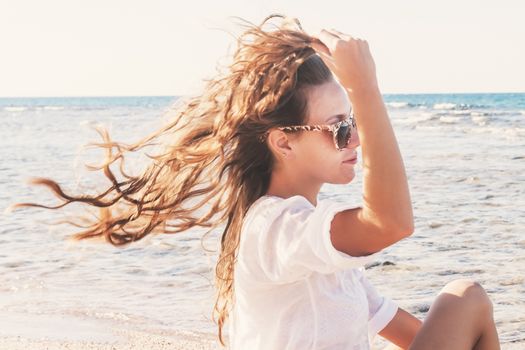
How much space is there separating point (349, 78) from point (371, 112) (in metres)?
0.11

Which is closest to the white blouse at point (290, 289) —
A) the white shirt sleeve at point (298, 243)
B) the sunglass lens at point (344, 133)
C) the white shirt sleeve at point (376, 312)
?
the white shirt sleeve at point (298, 243)

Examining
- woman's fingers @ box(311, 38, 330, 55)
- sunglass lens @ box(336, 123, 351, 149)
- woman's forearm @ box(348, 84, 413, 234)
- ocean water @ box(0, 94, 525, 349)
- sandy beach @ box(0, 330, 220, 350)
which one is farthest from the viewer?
ocean water @ box(0, 94, 525, 349)

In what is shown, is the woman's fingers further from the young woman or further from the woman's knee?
the woman's knee

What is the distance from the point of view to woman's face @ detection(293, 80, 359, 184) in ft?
8.97

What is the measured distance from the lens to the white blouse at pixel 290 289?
8.04ft

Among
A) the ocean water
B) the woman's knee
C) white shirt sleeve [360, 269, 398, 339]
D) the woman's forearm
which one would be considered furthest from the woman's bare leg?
the ocean water

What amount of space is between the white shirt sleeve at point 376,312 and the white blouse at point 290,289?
36 cm

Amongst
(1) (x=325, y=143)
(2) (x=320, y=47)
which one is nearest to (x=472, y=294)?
(1) (x=325, y=143)

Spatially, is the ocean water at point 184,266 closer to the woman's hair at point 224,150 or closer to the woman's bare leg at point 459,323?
the woman's hair at point 224,150

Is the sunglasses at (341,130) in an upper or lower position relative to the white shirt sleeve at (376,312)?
upper

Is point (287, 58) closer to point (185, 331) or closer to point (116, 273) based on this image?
point (185, 331)

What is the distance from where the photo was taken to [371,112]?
225 centimetres

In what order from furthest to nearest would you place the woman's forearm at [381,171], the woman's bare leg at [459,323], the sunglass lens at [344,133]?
the woman's bare leg at [459,323] → the sunglass lens at [344,133] → the woman's forearm at [381,171]

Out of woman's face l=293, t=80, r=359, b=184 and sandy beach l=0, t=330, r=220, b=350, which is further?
sandy beach l=0, t=330, r=220, b=350
